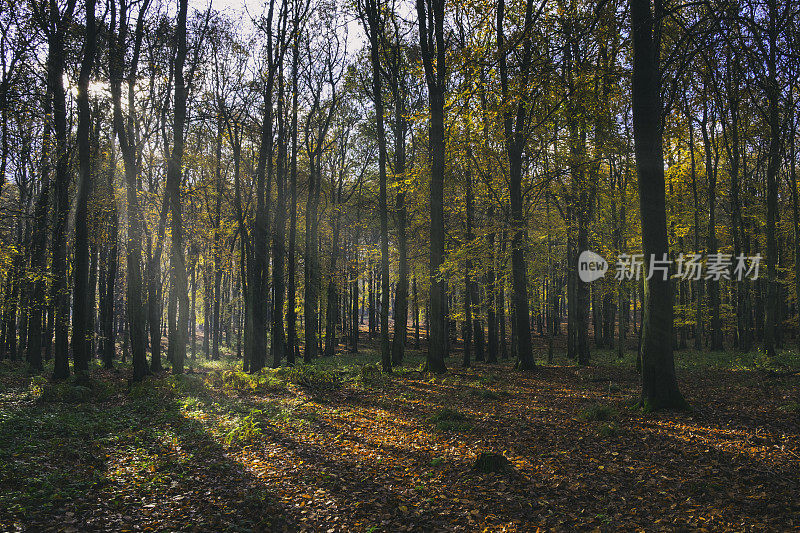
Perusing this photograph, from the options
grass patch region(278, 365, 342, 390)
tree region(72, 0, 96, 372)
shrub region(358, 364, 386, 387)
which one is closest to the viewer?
tree region(72, 0, 96, 372)

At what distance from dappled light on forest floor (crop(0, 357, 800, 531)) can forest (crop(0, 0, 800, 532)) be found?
0.17 ft

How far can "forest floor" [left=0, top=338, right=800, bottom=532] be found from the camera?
438 cm

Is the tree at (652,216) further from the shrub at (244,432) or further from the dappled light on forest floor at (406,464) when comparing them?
the shrub at (244,432)

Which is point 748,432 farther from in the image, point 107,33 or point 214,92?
point 214,92

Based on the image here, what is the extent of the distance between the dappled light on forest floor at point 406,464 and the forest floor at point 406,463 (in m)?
0.03

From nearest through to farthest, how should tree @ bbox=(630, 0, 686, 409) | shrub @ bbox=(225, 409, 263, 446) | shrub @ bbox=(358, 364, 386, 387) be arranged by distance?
shrub @ bbox=(225, 409, 263, 446)
tree @ bbox=(630, 0, 686, 409)
shrub @ bbox=(358, 364, 386, 387)

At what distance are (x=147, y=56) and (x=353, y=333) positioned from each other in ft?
65.4

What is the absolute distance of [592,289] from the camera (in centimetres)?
2681

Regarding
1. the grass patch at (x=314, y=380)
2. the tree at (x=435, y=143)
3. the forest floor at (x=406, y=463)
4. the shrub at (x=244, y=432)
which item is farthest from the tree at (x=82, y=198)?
the tree at (x=435, y=143)

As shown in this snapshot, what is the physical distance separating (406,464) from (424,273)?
14.0 m

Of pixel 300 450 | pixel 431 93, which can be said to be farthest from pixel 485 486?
pixel 431 93

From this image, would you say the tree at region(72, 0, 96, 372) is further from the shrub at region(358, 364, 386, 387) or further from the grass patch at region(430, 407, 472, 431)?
the grass patch at region(430, 407, 472, 431)

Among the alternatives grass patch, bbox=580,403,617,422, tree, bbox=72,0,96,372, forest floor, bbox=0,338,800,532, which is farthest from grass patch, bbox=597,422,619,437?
tree, bbox=72,0,96,372

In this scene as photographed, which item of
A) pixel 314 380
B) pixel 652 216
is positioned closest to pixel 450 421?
pixel 652 216
